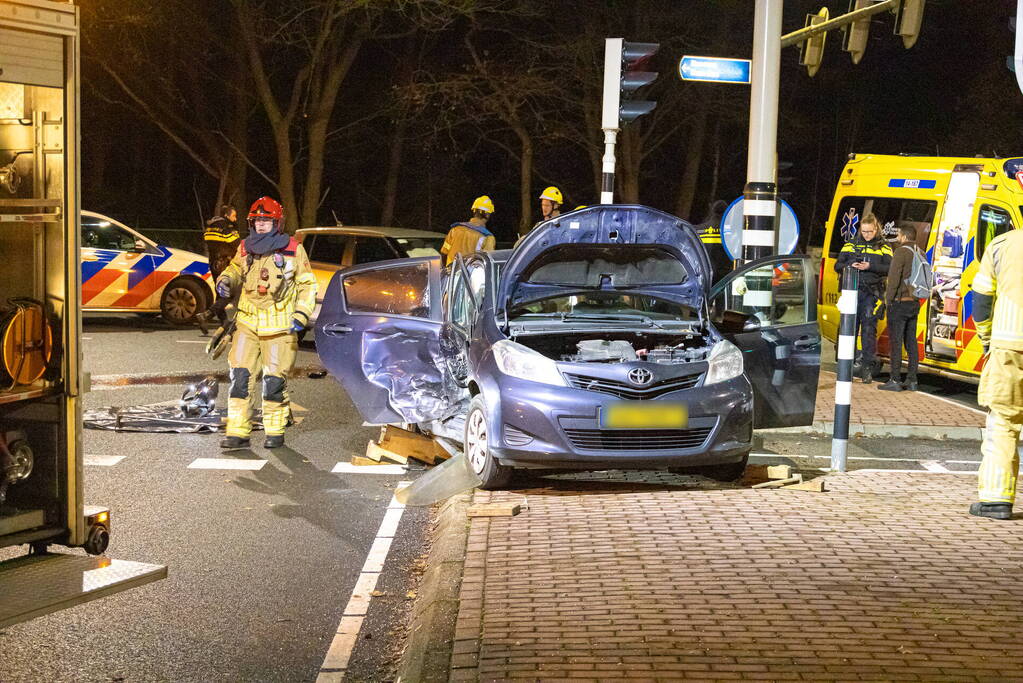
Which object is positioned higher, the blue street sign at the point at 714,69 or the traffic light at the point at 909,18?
the traffic light at the point at 909,18

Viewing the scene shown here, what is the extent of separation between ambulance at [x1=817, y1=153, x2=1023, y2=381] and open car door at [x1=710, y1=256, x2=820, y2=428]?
13.4 feet

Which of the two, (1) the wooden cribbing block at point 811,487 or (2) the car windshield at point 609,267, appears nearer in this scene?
(1) the wooden cribbing block at point 811,487

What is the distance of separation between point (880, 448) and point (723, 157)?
3426 cm

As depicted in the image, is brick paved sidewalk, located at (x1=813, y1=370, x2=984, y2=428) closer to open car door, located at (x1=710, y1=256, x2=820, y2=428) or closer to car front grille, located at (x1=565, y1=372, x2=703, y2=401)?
open car door, located at (x1=710, y1=256, x2=820, y2=428)

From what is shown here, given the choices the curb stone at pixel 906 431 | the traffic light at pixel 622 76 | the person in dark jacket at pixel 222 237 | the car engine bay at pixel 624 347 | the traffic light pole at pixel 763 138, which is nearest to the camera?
the car engine bay at pixel 624 347

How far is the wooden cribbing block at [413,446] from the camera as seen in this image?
30.7 ft

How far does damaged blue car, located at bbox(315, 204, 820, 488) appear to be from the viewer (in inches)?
311

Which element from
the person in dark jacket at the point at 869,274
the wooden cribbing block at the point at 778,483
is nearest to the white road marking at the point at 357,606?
the wooden cribbing block at the point at 778,483

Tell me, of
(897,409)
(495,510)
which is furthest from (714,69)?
(495,510)

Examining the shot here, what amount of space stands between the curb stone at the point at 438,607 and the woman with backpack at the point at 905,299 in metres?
7.15

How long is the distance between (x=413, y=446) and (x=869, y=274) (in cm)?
627

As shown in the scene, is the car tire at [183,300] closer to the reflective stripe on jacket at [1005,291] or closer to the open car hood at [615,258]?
the open car hood at [615,258]

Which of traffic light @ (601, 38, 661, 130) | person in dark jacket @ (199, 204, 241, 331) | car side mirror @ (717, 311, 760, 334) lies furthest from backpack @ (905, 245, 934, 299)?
person in dark jacket @ (199, 204, 241, 331)

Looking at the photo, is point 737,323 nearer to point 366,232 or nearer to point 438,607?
point 438,607
